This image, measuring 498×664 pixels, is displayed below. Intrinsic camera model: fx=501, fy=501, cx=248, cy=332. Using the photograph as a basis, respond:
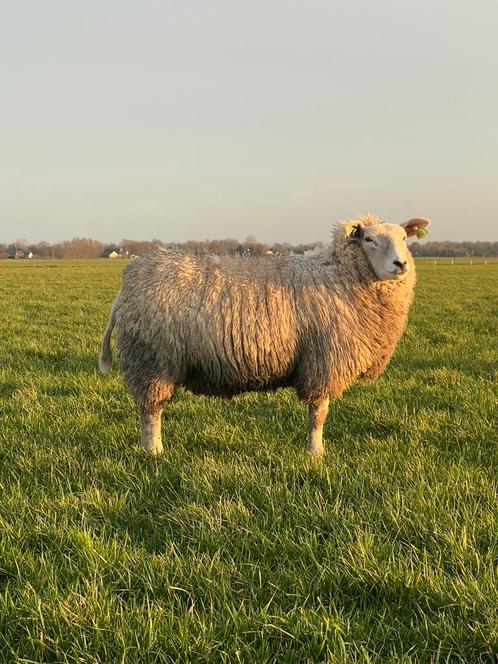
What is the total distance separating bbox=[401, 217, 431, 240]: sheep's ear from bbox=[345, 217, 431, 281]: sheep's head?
0.25 metres

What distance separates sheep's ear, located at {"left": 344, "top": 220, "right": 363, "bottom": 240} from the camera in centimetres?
457

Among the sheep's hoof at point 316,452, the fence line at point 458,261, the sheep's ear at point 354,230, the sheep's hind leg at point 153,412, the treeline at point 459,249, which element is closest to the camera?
the sheep's hoof at point 316,452

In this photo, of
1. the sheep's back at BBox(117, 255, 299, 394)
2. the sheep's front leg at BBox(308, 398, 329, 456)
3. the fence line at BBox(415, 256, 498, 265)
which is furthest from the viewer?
the fence line at BBox(415, 256, 498, 265)

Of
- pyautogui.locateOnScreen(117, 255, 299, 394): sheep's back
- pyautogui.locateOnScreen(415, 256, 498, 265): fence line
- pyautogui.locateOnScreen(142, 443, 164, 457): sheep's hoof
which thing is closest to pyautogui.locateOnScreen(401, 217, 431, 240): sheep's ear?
pyautogui.locateOnScreen(117, 255, 299, 394): sheep's back

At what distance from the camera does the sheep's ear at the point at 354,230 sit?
15.0 ft

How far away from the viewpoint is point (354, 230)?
4680mm

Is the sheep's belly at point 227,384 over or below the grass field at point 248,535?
over

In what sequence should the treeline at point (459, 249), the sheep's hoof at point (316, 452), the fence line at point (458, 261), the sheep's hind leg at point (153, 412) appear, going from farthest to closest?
the treeline at point (459, 249) < the fence line at point (458, 261) < the sheep's hind leg at point (153, 412) < the sheep's hoof at point (316, 452)

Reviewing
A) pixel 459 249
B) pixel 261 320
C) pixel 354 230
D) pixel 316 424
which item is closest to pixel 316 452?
pixel 316 424

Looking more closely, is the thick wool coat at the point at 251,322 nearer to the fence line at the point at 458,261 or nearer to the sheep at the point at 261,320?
the sheep at the point at 261,320

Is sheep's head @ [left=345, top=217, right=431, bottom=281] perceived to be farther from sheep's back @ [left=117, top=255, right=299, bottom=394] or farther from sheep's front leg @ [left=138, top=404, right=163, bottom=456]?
sheep's front leg @ [left=138, top=404, right=163, bottom=456]

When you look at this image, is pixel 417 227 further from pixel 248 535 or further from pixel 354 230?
pixel 248 535

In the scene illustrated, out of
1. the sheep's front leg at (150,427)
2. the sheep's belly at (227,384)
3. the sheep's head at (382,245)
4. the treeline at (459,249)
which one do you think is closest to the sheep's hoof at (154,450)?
the sheep's front leg at (150,427)

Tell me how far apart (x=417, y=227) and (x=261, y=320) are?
6.42 ft
